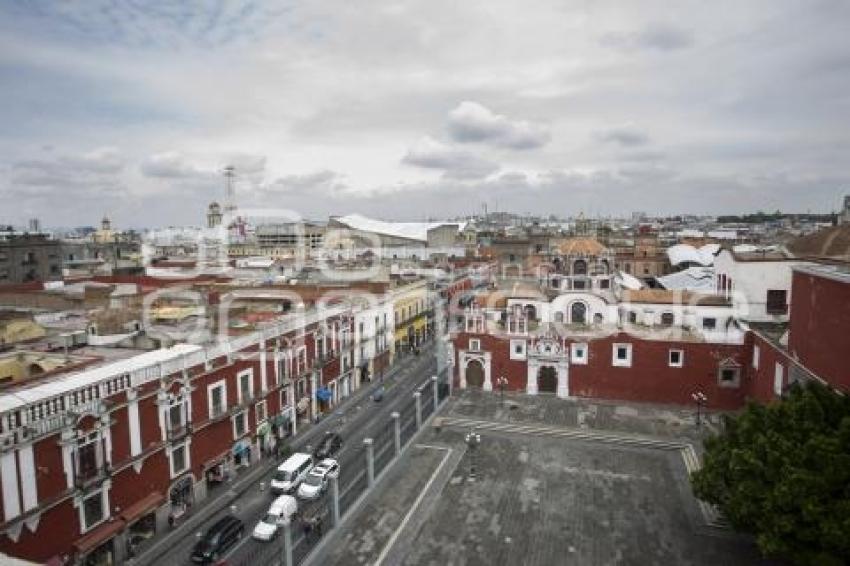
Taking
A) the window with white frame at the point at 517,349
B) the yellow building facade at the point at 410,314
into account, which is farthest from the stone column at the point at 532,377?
the yellow building facade at the point at 410,314

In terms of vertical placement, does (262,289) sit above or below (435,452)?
above

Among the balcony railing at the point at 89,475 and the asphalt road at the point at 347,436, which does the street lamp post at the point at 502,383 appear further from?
the balcony railing at the point at 89,475

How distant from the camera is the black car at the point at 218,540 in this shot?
21.2 metres

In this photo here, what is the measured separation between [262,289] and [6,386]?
78.4 ft

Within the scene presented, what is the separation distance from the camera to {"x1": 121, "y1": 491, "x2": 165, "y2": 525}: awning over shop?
21.5 meters

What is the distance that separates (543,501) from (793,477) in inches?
453

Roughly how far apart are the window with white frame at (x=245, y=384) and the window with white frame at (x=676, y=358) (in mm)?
26286

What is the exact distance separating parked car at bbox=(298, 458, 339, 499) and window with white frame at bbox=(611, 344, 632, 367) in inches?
795

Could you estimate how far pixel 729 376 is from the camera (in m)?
35.0

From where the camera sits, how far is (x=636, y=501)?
25031mm

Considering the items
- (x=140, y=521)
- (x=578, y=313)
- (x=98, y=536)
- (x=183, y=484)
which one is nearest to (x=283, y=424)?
(x=183, y=484)

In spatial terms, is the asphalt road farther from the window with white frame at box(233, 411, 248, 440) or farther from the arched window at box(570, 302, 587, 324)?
the arched window at box(570, 302, 587, 324)

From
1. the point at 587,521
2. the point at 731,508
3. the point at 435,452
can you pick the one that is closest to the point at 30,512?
the point at 435,452

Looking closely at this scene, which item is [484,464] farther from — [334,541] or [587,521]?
[334,541]
